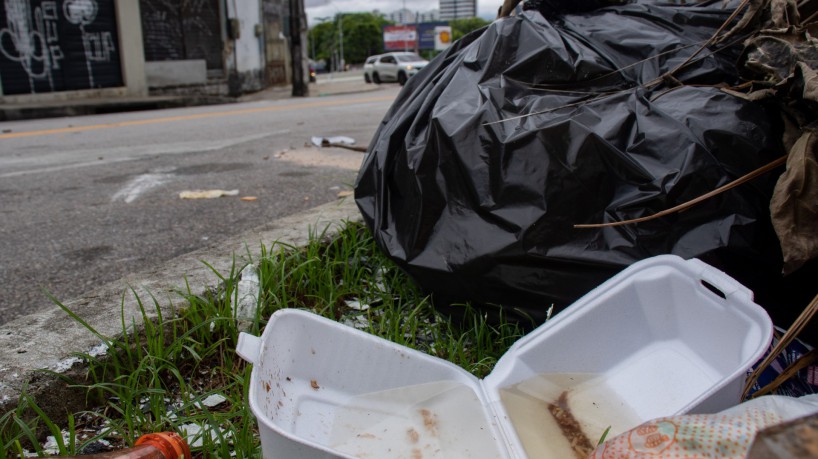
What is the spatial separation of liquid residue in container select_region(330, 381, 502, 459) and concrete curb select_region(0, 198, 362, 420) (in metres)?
0.59

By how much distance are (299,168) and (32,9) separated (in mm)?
10666

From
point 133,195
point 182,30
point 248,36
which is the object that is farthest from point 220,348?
point 248,36

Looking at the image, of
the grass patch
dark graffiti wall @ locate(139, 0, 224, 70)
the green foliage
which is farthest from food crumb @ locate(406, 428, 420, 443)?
the green foliage

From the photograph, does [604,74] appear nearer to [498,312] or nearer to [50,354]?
[498,312]

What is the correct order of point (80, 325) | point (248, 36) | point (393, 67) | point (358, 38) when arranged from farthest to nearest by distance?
point (358, 38), point (393, 67), point (248, 36), point (80, 325)

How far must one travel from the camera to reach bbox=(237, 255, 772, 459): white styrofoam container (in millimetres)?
1138

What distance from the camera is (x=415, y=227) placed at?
1.62 meters

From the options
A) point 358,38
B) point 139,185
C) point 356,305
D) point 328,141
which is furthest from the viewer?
point 358,38

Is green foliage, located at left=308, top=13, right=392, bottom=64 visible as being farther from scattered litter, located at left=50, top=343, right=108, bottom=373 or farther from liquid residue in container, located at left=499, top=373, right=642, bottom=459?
liquid residue in container, located at left=499, top=373, right=642, bottom=459

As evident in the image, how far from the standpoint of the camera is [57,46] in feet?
40.7

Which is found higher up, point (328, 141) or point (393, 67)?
point (393, 67)

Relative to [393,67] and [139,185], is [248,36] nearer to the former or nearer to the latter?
[393,67]

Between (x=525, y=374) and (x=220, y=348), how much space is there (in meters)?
0.76

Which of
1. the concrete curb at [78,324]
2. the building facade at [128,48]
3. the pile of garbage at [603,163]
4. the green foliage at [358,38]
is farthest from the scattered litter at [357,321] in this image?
the green foliage at [358,38]
